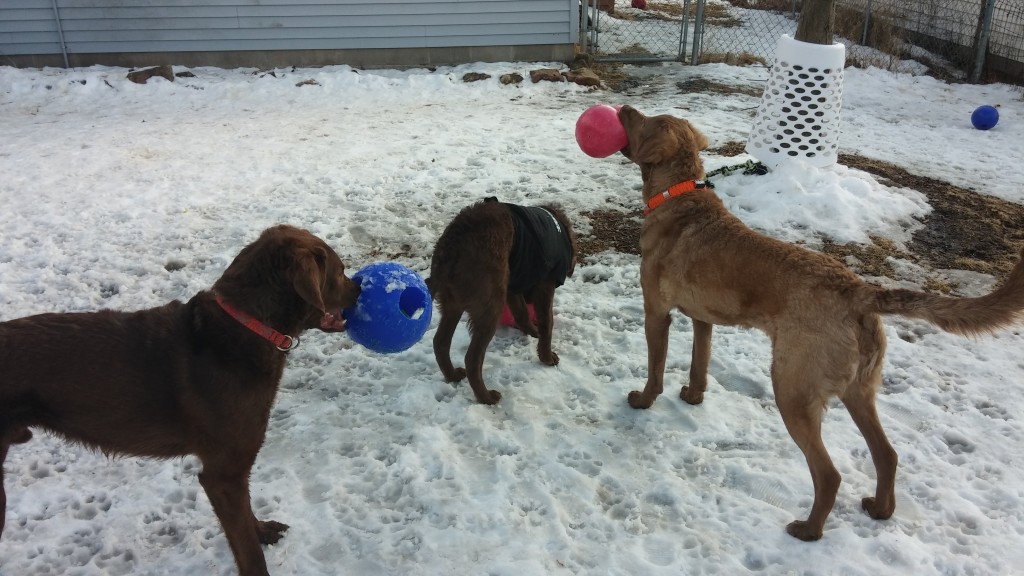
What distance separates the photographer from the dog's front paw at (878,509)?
3.48 metres

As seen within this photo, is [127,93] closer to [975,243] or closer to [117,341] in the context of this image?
[117,341]

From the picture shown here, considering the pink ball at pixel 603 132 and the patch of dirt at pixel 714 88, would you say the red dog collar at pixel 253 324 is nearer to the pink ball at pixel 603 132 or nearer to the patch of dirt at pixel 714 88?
the pink ball at pixel 603 132

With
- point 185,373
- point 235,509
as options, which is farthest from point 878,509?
point 185,373

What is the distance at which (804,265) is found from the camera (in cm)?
338

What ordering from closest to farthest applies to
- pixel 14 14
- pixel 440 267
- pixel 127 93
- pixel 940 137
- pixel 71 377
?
pixel 71 377 < pixel 440 267 < pixel 940 137 < pixel 127 93 < pixel 14 14

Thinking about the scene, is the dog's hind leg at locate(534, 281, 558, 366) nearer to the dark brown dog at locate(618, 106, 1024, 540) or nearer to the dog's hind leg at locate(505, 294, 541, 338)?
the dog's hind leg at locate(505, 294, 541, 338)

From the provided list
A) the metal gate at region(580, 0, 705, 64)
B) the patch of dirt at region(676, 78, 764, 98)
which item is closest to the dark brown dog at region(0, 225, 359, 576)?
the patch of dirt at region(676, 78, 764, 98)

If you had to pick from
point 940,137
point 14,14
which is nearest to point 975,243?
point 940,137

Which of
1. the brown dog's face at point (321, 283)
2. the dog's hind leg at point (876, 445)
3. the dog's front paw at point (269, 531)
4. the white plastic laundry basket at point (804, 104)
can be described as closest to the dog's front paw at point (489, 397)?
the brown dog's face at point (321, 283)

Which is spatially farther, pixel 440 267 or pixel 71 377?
pixel 440 267

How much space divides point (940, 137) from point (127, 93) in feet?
46.7

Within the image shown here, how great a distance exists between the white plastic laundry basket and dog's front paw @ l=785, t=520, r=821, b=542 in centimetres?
534

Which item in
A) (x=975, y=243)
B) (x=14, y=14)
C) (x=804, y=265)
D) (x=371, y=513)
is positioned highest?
(x=14, y=14)

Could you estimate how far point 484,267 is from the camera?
426cm
